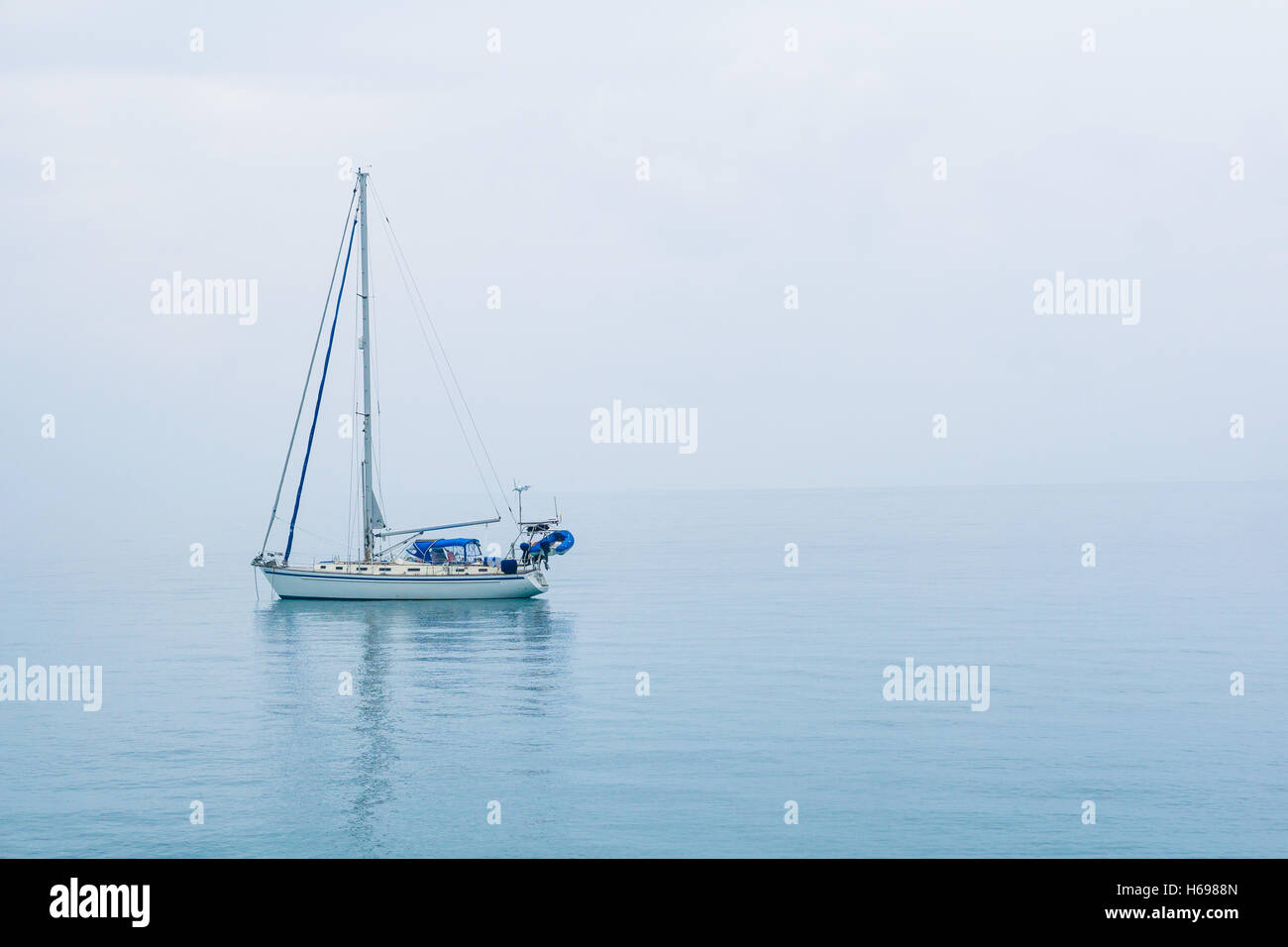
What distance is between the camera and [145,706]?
4634 cm

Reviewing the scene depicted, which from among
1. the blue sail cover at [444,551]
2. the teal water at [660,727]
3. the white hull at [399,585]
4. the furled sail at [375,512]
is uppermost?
the furled sail at [375,512]

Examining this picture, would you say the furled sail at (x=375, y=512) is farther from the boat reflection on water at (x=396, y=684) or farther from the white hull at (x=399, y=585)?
the boat reflection on water at (x=396, y=684)

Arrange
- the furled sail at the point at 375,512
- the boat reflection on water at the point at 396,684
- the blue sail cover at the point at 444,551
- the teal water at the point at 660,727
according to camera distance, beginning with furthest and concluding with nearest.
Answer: the blue sail cover at the point at 444,551 → the furled sail at the point at 375,512 → the boat reflection on water at the point at 396,684 → the teal water at the point at 660,727

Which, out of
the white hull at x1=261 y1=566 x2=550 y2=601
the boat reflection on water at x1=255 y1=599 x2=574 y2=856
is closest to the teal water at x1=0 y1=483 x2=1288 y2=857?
the boat reflection on water at x1=255 y1=599 x2=574 y2=856

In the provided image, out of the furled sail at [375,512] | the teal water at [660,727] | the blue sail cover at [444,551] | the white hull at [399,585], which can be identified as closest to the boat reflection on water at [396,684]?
A: the teal water at [660,727]

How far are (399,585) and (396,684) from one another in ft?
85.0

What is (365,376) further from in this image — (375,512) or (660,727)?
(660,727)

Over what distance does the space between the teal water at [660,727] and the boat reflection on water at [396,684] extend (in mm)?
210

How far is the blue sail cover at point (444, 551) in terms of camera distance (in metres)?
77.8

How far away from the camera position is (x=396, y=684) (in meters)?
49.9

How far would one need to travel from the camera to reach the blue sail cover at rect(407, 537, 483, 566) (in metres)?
77.8
